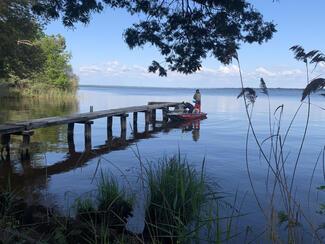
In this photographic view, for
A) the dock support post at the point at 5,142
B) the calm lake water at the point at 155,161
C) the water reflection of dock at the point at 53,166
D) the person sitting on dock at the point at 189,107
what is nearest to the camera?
the calm lake water at the point at 155,161

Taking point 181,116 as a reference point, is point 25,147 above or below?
above

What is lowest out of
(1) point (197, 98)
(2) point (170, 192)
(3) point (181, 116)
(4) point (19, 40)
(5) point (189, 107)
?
(3) point (181, 116)

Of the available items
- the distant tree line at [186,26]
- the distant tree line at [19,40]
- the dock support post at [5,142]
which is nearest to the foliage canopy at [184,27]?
the distant tree line at [186,26]

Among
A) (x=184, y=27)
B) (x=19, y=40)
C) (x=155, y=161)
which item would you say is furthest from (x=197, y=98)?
(x=184, y=27)

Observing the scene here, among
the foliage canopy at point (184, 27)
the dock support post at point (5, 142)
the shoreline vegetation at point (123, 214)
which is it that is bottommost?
the dock support post at point (5, 142)

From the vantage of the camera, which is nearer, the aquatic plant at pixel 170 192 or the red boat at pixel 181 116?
the aquatic plant at pixel 170 192

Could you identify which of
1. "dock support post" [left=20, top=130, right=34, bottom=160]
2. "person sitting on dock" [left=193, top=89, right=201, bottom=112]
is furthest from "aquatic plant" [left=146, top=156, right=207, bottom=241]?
"person sitting on dock" [left=193, top=89, right=201, bottom=112]

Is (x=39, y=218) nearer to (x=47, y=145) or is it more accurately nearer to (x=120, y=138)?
(x=47, y=145)

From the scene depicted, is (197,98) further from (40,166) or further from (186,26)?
(186,26)

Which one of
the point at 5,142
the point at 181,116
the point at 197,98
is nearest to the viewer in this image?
the point at 5,142

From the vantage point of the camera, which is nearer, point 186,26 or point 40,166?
point 186,26

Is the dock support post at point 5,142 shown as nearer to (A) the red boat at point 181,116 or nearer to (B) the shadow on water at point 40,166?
(B) the shadow on water at point 40,166

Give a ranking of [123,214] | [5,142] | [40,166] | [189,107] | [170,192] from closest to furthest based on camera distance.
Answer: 1. [170,192]
2. [123,214]
3. [40,166]
4. [5,142]
5. [189,107]

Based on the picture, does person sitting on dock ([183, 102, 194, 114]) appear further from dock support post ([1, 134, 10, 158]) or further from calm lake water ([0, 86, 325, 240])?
dock support post ([1, 134, 10, 158])
